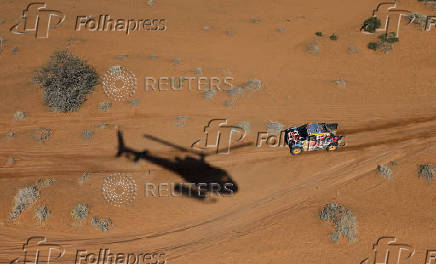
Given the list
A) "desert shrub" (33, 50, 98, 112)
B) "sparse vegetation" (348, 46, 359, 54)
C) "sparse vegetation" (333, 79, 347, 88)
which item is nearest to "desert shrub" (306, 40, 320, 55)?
"sparse vegetation" (348, 46, 359, 54)

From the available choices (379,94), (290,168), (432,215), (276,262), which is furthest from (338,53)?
(276,262)

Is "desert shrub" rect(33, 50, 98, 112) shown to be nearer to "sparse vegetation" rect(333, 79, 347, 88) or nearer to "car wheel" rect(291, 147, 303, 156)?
"car wheel" rect(291, 147, 303, 156)

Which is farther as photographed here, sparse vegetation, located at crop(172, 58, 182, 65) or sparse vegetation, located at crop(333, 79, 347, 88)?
sparse vegetation, located at crop(172, 58, 182, 65)

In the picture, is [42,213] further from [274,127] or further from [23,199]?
[274,127]

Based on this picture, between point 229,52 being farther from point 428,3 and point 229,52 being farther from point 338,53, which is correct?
point 428,3

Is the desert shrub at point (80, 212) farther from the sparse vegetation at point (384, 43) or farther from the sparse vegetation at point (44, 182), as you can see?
the sparse vegetation at point (384, 43)

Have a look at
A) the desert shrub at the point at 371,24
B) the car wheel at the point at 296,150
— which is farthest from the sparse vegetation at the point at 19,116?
the desert shrub at the point at 371,24

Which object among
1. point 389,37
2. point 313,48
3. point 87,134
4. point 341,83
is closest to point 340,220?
point 341,83
